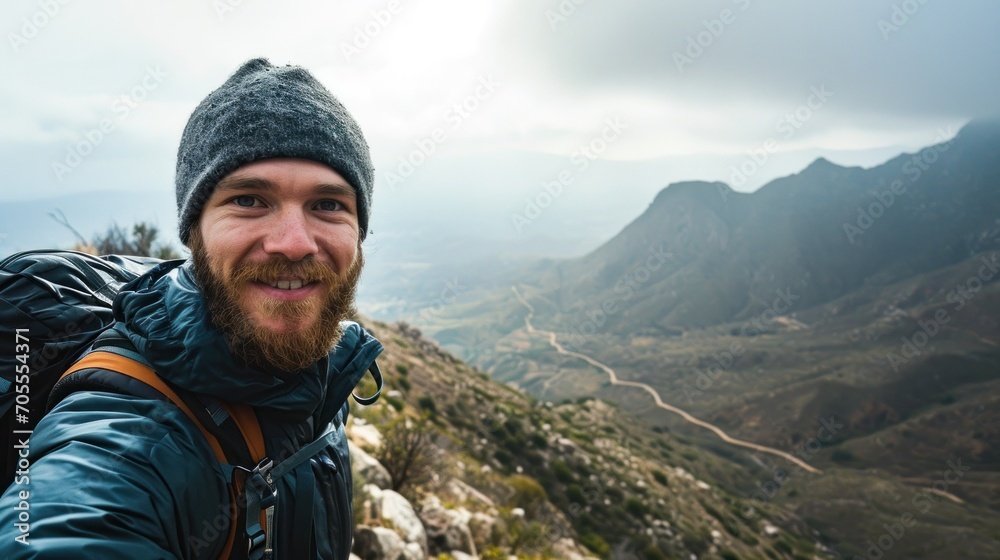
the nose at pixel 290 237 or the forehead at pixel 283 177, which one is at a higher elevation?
the forehead at pixel 283 177

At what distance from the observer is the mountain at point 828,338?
54375 millimetres

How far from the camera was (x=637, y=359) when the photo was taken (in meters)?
113

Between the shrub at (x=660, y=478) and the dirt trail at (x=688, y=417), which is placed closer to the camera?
the shrub at (x=660, y=478)

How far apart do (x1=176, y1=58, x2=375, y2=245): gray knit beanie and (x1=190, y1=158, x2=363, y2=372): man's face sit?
0.05m

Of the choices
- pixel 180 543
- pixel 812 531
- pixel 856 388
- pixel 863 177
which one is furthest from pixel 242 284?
pixel 863 177

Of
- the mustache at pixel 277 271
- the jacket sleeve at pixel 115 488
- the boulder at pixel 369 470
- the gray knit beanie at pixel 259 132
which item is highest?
the gray knit beanie at pixel 259 132

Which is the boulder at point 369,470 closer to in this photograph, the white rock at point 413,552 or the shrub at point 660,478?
the white rock at point 413,552

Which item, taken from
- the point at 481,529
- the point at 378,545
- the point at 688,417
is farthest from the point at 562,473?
the point at 688,417

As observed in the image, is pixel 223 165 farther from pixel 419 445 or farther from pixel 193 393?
pixel 419 445

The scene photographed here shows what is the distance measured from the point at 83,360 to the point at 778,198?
21600 cm

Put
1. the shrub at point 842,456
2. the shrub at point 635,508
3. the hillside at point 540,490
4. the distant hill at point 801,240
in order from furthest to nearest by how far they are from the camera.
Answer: the distant hill at point 801,240, the shrub at point 842,456, the shrub at point 635,508, the hillside at point 540,490

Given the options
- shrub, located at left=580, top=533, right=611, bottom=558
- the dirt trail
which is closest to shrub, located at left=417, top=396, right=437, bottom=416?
shrub, located at left=580, top=533, right=611, bottom=558

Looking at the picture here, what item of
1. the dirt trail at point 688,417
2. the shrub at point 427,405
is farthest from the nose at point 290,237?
the dirt trail at point 688,417

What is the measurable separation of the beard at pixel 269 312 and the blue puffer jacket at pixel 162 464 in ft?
0.19
